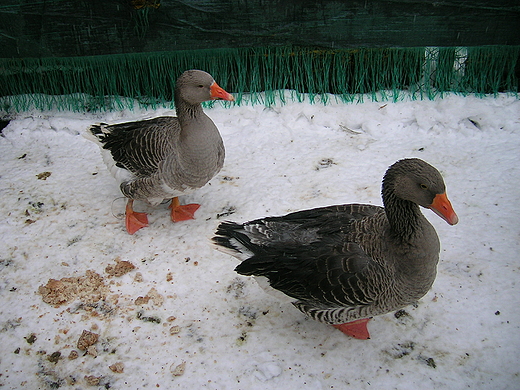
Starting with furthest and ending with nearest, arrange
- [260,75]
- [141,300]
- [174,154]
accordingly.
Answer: [260,75], [174,154], [141,300]

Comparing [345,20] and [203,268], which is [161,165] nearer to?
[203,268]

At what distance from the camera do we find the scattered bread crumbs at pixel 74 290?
296 cm

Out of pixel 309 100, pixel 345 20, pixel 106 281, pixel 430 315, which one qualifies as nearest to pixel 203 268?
pixel 106 281

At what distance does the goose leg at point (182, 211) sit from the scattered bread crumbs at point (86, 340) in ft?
4.00

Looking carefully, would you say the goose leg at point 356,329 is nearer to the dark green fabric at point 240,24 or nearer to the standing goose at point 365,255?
the standing goose at point 365,255

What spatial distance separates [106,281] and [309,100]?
9.77 feet

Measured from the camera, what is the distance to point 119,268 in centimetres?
317

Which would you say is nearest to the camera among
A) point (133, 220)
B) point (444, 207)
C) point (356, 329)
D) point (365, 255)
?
point (444, 207)

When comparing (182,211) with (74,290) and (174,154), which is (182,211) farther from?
(74,290)

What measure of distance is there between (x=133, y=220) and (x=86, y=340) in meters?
1.16

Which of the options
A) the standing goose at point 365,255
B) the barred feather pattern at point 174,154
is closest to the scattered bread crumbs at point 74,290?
the barred feather pattern at point 174,154

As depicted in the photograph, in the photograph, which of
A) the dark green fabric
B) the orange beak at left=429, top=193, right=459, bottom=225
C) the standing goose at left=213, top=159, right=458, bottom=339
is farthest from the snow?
the orange beak at left=429, top=193, right=459, bottom=225

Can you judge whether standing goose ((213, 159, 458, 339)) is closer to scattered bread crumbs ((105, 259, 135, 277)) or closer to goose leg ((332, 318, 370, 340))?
goose leg ((332, 318, 370, 340))

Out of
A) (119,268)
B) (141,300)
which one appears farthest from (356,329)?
(119,268)
